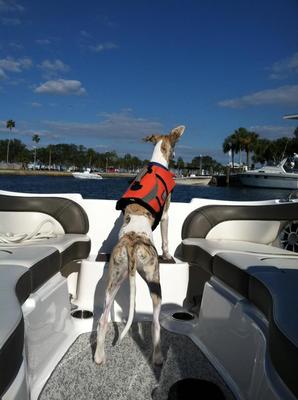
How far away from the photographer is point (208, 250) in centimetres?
350

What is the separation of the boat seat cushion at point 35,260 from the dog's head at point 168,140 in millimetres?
1513

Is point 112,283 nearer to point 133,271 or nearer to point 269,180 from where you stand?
point 133,271

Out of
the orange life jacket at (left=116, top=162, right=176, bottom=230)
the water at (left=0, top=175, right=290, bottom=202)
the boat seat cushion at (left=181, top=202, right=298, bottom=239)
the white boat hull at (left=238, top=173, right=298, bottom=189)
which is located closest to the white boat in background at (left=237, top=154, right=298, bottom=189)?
the white boat hull at (left=238, top=173, right=298, bottom=189)

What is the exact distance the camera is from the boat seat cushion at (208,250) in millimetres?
3446

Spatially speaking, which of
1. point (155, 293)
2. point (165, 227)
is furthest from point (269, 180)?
point (155, 293)

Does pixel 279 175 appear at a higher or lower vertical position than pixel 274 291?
higher

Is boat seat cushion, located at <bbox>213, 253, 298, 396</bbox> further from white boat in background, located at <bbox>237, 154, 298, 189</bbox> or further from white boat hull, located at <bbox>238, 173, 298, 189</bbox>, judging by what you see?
white boat in background, located at <bbox>237, 154, 298, 189</bbox>

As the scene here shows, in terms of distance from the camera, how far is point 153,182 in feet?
11.3

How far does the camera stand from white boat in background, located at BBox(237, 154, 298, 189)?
4422 cm

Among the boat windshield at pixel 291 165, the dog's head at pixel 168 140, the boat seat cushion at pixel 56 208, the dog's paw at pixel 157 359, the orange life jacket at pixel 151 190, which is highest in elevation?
the boat windshield at pixel 291 165

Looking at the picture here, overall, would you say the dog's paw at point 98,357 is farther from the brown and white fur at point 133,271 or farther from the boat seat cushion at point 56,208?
the boat seat cushion at point 56,208

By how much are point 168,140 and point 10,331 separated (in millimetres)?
2757

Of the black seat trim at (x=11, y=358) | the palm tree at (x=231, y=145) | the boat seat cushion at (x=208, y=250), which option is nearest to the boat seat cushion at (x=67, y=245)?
the boat seat cushion at (x=208, y=250)

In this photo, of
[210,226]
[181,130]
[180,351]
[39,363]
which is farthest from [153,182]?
[39,363]
